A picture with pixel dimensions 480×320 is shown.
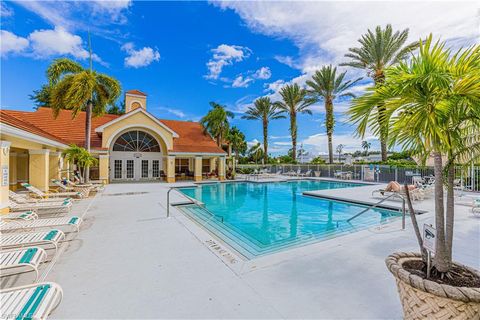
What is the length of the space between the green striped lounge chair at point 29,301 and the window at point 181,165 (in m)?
25.7

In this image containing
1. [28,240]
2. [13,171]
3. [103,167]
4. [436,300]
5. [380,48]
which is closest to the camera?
[436,300]

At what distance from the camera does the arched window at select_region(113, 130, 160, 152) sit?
23.4 m

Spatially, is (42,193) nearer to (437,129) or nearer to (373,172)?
(437,129)

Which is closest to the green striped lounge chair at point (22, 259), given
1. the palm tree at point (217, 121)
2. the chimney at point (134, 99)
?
the palm tree at point (217, 121)

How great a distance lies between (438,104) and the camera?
2.67m

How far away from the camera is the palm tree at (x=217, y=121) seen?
93.4ft

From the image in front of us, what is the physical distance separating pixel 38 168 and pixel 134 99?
1698cm

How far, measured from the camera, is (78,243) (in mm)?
5730

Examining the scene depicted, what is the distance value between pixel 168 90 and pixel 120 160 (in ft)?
46.4

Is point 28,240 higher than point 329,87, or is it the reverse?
point 329,87

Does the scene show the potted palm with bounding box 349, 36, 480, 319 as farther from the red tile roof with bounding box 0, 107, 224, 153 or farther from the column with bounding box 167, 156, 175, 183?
the column with bounding box 167, 156, 175, 183

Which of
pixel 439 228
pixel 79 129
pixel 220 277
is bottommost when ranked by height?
pixel 220 277

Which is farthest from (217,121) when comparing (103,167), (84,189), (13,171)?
(13,171)

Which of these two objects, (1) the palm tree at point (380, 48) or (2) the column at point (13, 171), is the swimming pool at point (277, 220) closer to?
(2) the column at point (13, 171)
